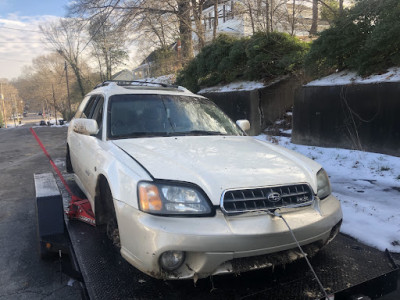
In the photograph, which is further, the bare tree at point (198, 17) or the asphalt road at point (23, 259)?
the bare tree at point (198, 17)

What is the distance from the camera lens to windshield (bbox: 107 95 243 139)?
3325 millimetres

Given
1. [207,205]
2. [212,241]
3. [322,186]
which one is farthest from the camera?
[322,186]

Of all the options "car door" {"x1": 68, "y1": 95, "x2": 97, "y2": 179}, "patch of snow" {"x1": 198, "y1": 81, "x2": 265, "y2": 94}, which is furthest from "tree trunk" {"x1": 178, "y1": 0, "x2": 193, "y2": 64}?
"car door" {"x1": 68, "y1": 95, "x2": 97, "y2": 179}

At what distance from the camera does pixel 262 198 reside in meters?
2.14

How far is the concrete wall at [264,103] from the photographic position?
9.98 meters

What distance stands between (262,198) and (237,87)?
362 inches

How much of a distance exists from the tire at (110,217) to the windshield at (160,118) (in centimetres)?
58

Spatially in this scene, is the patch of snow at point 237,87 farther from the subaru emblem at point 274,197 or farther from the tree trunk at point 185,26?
the subaru emblem at point 274,197

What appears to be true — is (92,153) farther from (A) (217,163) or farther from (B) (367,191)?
(B) (367,191)

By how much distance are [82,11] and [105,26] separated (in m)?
1.35

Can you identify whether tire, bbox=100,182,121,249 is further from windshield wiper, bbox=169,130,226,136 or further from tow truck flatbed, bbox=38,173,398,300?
windshield wiper, bbox=169,130,226,136

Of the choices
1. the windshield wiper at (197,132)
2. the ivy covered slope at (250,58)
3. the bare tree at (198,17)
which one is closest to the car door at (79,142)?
the windshield wiper at (197,132)

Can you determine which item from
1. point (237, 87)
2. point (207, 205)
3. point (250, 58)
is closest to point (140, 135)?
point (207, 205)

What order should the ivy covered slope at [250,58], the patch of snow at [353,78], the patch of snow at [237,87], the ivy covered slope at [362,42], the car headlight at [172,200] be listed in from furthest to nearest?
the patch of snow at [237,87], the ivy covered slope at [250,58], the patch of snow at [353,78], the ivy covered slope at [362,42], the car headlight at [172,200]
